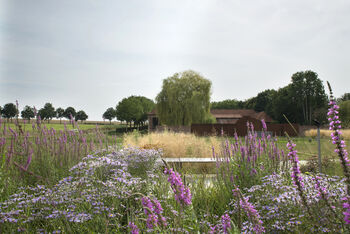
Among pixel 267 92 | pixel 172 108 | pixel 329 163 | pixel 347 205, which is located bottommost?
pixel 329 163

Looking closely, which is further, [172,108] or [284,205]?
[172,108]

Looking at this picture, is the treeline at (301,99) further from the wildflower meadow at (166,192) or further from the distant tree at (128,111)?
the wildflower meadow at (166,192)

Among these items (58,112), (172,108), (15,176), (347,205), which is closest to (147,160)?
(15,176)

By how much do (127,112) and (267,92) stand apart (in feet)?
90.5

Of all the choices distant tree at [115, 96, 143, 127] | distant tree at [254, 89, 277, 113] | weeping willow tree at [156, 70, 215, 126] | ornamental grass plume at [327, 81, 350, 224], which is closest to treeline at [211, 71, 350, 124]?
distant tree at [254, 89, 277, 113]

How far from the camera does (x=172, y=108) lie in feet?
92.6

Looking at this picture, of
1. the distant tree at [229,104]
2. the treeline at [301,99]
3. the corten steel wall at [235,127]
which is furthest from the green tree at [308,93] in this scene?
the distant tree at [229,104]

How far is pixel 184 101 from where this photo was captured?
28.3 meters

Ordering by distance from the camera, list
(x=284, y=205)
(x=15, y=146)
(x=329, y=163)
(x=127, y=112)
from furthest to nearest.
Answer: (x=127, y=112) → (x=329, y=163) → (x=15, y=146) → (x=284, y=205)

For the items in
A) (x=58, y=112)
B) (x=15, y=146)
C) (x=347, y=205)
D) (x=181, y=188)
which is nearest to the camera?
(x=347, y=205)

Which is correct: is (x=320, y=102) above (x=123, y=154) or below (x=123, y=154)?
above

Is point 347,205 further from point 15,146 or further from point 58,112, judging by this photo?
point 58,112

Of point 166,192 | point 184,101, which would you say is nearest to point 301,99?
point 184,101

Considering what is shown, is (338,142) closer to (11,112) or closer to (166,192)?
(166,192)
